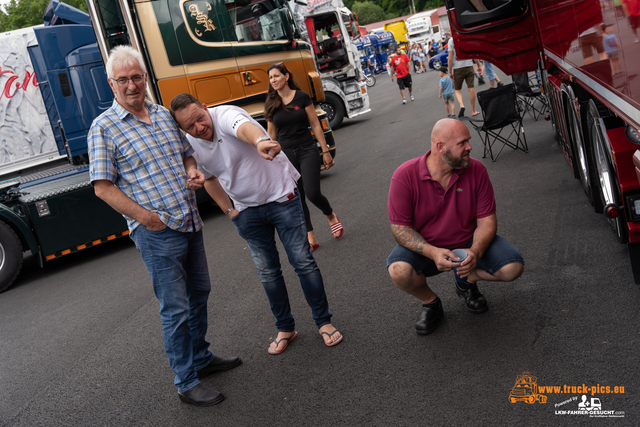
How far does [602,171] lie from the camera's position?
4.17 m

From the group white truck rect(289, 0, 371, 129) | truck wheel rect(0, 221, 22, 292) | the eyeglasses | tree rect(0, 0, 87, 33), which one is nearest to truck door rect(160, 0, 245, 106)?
truck wheel rect(0, 221, 22, 292)

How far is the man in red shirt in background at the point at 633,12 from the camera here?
6.70ft

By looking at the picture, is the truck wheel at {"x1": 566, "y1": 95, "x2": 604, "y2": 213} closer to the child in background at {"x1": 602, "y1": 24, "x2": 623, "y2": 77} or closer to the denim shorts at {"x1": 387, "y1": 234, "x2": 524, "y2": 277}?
the denim shorts at {"x1": 387, "y1": 234, "x2": 524, "y2": 277}

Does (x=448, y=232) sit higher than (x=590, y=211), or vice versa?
(x=448, y=232)

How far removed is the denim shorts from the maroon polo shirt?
0.17 meters

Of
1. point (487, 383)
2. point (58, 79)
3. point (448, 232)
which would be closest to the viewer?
point (487, 383)

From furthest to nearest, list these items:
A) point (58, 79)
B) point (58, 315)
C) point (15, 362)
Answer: point (58, 79) → point (58, 315) → point (15, 362)

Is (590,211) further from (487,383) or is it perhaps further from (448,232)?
(487,383)

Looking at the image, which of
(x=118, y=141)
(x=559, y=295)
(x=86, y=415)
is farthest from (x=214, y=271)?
(x=559, y=295)

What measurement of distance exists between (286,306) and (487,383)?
4.86ft

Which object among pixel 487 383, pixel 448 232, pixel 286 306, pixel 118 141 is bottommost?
pixel 487 383

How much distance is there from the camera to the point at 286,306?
154 inches

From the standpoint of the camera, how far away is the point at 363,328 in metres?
3.91

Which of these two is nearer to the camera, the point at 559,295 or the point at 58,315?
the point at 559,295
